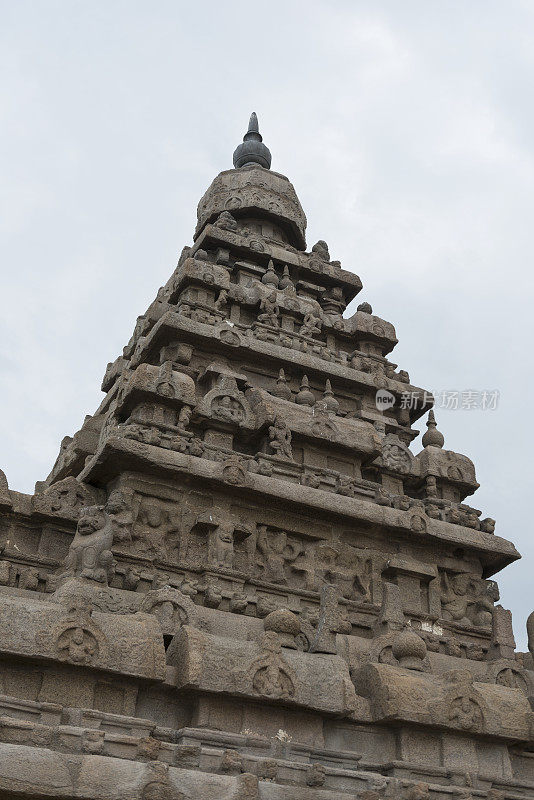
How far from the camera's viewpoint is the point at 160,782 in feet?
29.9

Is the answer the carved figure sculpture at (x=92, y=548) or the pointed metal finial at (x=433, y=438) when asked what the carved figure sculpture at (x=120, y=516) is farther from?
the pointed metal finial at (x=433, y=438)

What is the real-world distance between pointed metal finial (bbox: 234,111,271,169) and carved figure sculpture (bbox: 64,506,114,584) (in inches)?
679

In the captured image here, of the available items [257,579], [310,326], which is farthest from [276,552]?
[310,326]

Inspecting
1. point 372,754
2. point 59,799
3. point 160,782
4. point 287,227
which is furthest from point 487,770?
point 287,227

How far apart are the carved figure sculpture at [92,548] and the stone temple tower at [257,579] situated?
4cm

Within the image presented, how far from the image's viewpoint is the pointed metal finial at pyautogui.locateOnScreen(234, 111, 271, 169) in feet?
95.3

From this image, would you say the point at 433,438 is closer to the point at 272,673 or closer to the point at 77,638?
the point at 272,673

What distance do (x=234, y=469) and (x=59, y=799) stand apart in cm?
776

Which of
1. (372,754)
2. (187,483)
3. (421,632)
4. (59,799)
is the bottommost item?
(59,799)

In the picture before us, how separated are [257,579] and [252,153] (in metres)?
17.8

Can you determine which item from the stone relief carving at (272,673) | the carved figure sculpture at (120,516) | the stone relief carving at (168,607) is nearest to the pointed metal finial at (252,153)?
the carved figure sculpture at (120,516)

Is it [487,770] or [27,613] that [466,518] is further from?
[27,613]

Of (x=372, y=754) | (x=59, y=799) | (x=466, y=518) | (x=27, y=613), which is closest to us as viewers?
(x=59, y=799)

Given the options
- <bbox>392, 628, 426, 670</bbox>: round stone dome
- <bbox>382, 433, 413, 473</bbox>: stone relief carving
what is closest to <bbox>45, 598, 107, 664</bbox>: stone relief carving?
<bbox>392, 628, 426, 670</bbox>: round stone dome
